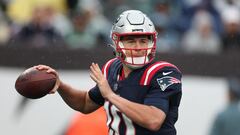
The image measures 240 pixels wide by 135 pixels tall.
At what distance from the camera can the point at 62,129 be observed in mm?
10445

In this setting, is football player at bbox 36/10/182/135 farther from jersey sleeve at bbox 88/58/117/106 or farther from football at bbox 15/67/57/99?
football at bbox 15/67/57/99

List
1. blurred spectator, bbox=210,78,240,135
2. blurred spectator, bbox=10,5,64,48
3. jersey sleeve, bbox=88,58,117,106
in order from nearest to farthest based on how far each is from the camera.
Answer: jersey sleeve, bbox=88,58,117,106 → blurred spectator, bbox=210,78,240,135 → blurred spectator, bbox=10,5,64,48

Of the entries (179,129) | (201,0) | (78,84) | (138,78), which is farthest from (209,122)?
(138,78)

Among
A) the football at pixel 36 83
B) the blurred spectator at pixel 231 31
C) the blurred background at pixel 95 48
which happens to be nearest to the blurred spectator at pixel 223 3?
the blurred background at pixel 95 48

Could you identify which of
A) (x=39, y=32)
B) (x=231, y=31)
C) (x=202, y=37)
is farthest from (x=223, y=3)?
(x=39, y=32)

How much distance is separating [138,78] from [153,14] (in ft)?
19.8

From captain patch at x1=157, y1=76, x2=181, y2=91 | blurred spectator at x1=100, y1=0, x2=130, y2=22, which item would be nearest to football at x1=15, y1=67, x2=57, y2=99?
captain patch at x1=157, y1=76, x2=181, y2=91

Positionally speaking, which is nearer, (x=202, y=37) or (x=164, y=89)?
(x=164, y=89)

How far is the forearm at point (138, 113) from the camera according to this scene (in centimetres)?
566

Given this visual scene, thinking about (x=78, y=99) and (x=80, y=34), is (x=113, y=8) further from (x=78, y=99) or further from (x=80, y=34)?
(x=78, y=99)

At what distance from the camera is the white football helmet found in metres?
5.91

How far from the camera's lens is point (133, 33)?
5.91m

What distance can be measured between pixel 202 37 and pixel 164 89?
5.62 metres

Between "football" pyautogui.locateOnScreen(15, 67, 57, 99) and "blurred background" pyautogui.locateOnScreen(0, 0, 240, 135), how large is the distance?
3.42 metres
